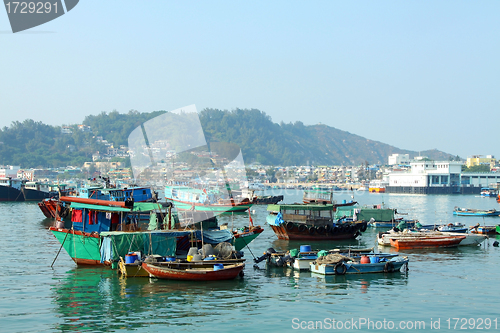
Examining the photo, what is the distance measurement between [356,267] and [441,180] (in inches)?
4712

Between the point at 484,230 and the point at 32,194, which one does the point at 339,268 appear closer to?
the point at 484,230

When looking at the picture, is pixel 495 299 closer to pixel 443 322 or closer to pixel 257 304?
pixel 443 322

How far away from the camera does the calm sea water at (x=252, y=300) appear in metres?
14.0

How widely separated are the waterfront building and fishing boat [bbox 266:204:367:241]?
101500 mm

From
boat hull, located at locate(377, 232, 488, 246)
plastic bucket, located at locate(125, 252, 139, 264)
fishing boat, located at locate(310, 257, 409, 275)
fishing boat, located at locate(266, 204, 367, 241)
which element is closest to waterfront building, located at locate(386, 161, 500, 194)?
fishing boat, located at locate(266, 204, 367, 241)

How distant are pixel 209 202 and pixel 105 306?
39487 millimetres

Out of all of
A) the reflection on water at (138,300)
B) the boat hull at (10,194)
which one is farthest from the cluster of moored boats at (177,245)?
the boat hull at (10,194)

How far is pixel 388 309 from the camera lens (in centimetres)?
1559

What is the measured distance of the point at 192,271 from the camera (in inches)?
733

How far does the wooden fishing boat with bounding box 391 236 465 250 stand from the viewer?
28.6 metres

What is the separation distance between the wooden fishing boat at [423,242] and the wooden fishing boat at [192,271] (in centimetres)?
1335

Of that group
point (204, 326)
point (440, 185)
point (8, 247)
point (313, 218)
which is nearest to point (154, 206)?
point (8, 247)

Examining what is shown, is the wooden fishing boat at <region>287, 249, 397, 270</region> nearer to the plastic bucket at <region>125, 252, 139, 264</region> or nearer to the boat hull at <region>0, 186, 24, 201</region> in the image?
the plastic bucket at <region>125, 252, 139, 264</region>

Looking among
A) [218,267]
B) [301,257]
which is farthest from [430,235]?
[218,267]
